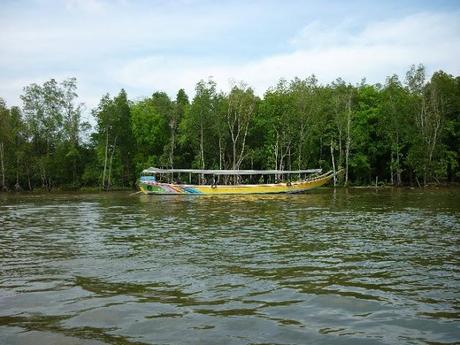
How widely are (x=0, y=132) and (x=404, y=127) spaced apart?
2256 inches

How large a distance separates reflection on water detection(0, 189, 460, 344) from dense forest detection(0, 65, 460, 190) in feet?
154

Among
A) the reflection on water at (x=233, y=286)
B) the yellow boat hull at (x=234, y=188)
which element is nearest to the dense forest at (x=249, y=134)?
the yellow boat hull at (x=234, y=188)

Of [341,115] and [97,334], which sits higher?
[341,115]

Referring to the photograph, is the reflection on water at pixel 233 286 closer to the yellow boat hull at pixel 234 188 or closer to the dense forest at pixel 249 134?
the yellow boat hull at pixel 234 188

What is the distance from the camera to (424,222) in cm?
2017

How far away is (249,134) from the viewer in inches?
2660

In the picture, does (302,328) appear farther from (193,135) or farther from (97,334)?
(193,135)

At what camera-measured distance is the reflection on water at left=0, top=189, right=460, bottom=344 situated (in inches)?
268

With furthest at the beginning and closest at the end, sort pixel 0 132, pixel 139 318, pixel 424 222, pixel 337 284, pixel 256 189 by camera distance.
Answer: pixel 0 132 → pixel 256 189 → pixel 424 222 → pixel 337 284 → pixel 139 318

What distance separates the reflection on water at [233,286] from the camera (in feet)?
22.4

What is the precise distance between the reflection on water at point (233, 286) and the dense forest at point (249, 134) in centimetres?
4704

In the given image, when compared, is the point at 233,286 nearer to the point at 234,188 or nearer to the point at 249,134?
the point at 234,188

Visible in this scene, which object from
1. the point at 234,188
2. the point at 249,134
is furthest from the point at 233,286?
the point at 249,134

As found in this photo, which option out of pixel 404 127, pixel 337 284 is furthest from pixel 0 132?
pixel 337 284
